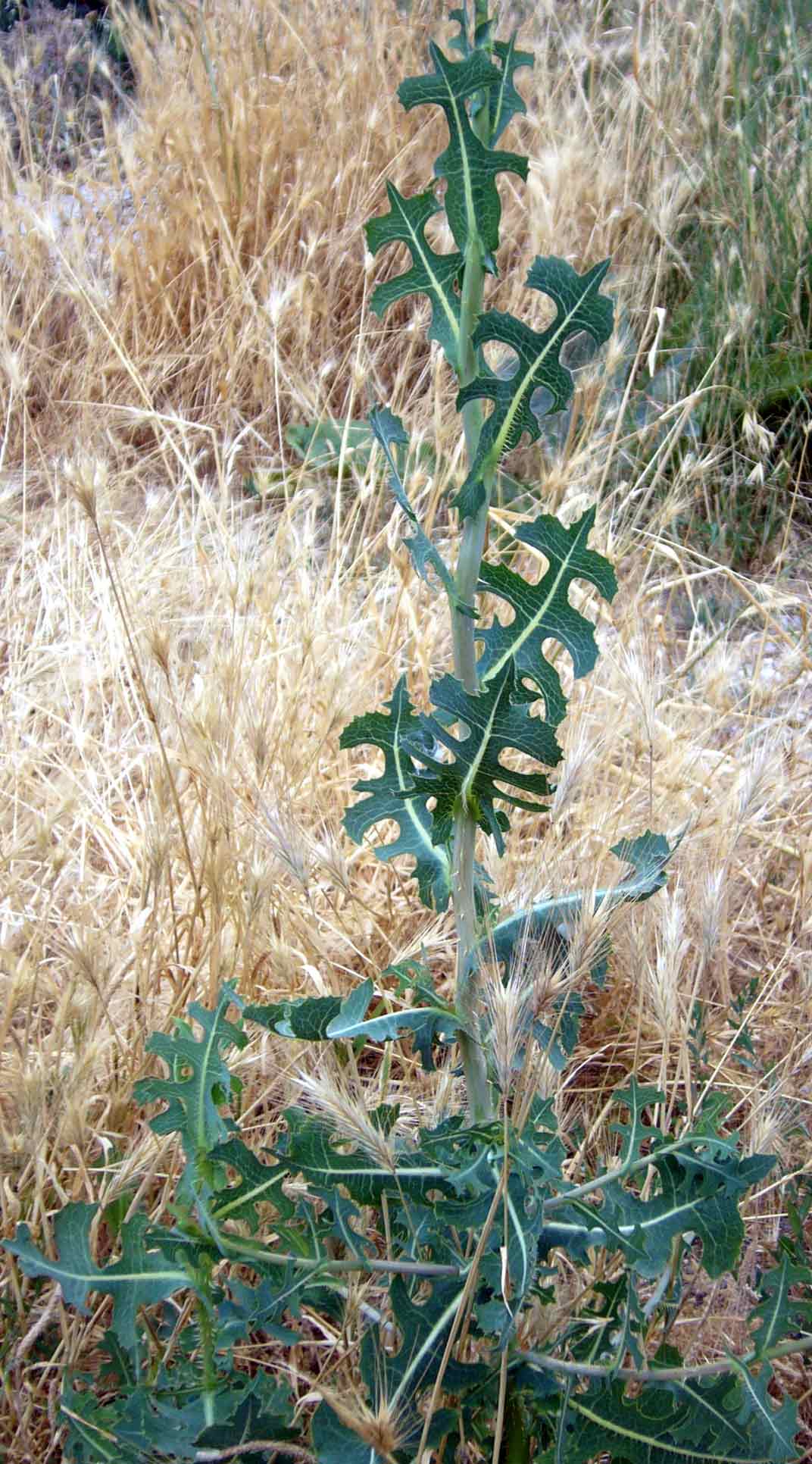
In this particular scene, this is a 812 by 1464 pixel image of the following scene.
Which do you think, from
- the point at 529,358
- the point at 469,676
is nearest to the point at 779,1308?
the point at 469,676

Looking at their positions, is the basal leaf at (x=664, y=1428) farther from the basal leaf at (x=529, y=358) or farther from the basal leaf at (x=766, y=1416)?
the basal leaf at (x=529, y=358)

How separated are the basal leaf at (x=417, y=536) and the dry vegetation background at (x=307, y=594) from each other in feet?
0.99

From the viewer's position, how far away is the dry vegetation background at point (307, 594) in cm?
98

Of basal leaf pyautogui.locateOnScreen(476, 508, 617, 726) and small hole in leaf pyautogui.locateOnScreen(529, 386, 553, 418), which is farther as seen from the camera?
small hole in leaf pyautogui.locateOnScreen(529, 386, 553, 418)

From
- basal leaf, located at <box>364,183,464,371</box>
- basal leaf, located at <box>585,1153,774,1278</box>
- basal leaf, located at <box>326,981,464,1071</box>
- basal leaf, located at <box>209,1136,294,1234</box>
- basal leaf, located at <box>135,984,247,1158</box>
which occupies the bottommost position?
basal leaf, located at <box>585,1153,774,1278</box>

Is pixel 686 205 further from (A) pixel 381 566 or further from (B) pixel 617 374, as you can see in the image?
(A) pixel 381 566

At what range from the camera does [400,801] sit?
720 mm

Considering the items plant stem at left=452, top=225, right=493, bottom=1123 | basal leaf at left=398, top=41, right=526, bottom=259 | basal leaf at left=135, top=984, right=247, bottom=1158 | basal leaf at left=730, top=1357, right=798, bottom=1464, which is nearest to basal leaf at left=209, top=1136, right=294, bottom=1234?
basal leaf at left=135, top=984, right=247, bottom=1158

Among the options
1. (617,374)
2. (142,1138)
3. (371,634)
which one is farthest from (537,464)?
(142,1138)

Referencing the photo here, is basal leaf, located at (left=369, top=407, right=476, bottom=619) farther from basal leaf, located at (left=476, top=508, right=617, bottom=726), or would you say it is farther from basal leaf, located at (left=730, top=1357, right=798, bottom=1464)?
basal leaf, located at (left=730, top=1357, right=798, bottom=1464)

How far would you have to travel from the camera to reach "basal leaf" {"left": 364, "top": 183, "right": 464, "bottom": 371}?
63cm

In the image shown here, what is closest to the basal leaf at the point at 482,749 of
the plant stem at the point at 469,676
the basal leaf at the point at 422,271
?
the plant stem at the point at 469,676

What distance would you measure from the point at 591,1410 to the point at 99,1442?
0.92 ft

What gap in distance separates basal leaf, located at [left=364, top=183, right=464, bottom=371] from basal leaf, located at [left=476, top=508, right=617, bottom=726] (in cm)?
11
